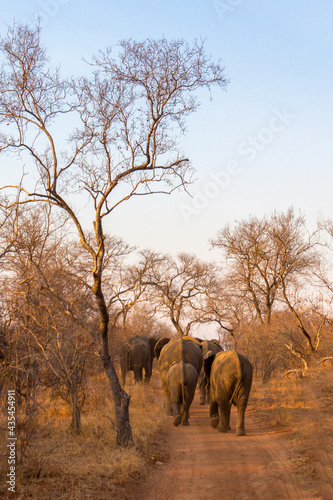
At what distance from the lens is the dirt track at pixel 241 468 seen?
21.8ft

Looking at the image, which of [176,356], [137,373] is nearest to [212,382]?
[176,356]

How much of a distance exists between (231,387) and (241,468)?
10.6ft

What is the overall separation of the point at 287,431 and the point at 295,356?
27.5ft

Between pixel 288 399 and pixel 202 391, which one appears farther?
pixel 202 391

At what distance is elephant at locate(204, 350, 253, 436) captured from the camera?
35.2 ft

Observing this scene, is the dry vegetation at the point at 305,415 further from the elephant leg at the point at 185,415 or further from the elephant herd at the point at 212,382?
the elephant leg at the point at 185,415

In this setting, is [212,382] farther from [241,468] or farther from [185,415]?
[241,468]

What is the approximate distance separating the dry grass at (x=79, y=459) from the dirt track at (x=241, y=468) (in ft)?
1.35

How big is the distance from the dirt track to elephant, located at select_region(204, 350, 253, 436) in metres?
0.37

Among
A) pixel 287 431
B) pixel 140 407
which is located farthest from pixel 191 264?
pixel 287 431

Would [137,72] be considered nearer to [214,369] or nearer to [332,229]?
[214,369]

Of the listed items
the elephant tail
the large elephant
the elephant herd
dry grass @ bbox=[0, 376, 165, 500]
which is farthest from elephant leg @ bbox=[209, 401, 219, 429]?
the large elephant

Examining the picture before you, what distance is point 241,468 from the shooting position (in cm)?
782

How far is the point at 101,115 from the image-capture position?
9562 millimetres
